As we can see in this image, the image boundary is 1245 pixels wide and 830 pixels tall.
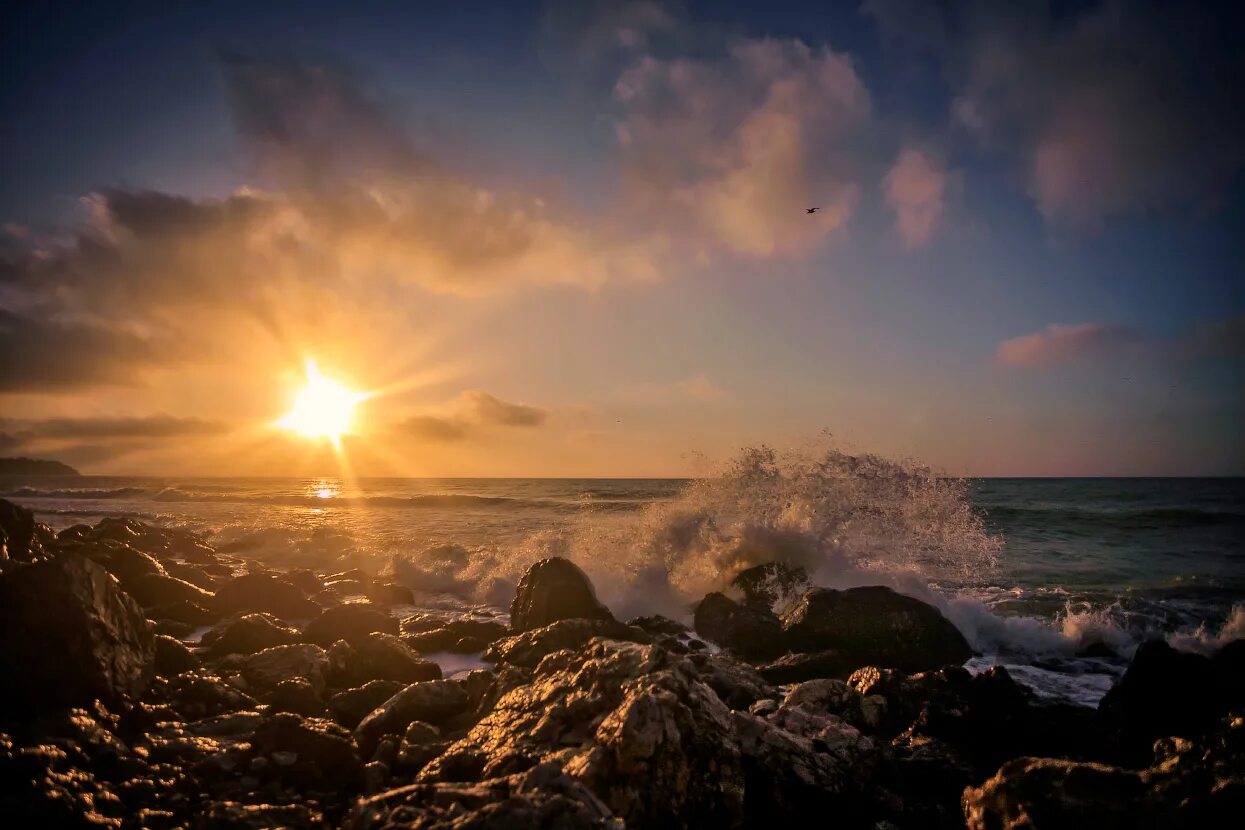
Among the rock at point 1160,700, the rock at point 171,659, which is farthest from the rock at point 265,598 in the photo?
the rock at point 1160,700

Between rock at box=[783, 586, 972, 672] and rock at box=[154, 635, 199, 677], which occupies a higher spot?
rock at box=[154, 635, 199, 677]

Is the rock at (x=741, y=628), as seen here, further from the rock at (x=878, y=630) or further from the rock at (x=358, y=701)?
the rock at (x=358, y=701)

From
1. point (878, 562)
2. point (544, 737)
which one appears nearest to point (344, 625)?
point (544, 737)

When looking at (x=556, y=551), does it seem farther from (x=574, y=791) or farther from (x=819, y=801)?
(x=574, y=791)

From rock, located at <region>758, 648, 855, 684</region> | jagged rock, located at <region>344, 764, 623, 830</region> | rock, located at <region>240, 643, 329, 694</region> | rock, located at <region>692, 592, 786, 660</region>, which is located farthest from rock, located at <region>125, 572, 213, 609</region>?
jagged rock, located at <region>344, 764, 623, 830</region>

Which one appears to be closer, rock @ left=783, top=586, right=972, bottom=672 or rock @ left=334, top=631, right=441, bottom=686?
rock @ left=334, top=631, right=441, bottom=686

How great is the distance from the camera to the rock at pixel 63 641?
434 centimetres

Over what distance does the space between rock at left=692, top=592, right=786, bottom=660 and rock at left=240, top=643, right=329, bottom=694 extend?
6.81m

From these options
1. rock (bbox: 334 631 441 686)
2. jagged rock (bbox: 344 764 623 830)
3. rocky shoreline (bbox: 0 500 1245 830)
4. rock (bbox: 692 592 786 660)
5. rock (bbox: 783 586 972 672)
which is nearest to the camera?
jagged rock (bbox: 344 764 623 830)

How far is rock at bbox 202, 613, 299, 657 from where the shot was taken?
7.86 meters

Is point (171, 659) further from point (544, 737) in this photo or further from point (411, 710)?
point (544, 737)

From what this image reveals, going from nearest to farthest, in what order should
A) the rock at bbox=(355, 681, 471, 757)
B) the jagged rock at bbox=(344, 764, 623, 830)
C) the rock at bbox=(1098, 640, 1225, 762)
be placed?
the jagged rock at bbox=(344, 764, 623, 830), the rock at bbox=(355, 681, 471, 757), the rock at bbox=(1098, 640, 1225, 762)

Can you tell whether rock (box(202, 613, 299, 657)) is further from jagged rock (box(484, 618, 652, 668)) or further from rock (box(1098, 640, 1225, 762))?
rock (box(1098, 640, 1225, 762))

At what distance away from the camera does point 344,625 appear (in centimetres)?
920
